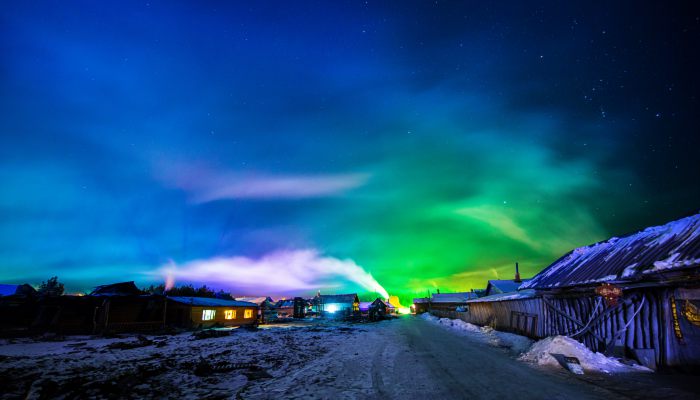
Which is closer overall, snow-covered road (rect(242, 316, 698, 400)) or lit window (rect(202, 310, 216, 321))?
snow-covered road (rect(242, 316, 698, 400))

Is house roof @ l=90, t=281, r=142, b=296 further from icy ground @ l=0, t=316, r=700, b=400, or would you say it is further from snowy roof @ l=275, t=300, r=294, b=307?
snowy roof @ l=275, t=300, r=294, b=307

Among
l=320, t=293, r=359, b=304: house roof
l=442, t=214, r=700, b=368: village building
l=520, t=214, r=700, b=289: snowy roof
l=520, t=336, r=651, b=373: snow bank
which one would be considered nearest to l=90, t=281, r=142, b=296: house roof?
l=520, t=336, r=651, b=373: snow bank

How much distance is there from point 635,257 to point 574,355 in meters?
4.94

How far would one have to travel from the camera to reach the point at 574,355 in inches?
501

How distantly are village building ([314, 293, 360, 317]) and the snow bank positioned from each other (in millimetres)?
62833

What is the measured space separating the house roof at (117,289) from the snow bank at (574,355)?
38565mm

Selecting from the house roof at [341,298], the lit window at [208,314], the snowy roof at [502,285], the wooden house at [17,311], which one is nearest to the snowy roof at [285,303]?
the house roof at [341,298]

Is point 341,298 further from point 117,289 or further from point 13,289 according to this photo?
point 13,289

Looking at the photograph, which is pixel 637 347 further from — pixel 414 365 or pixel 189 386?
pixel 189 386

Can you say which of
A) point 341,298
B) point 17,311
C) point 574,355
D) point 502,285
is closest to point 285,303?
point 341,298

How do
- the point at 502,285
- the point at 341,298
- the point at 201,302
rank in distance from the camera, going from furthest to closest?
the point at 341,298 → the point at 502,285 → the point at 201,302

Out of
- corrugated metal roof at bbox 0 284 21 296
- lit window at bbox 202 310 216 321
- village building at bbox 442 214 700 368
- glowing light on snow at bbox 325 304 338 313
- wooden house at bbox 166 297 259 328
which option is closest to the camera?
village building at bbox 442 214 700 368

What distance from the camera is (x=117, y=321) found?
33719mm

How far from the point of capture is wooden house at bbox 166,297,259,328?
3909 cm
